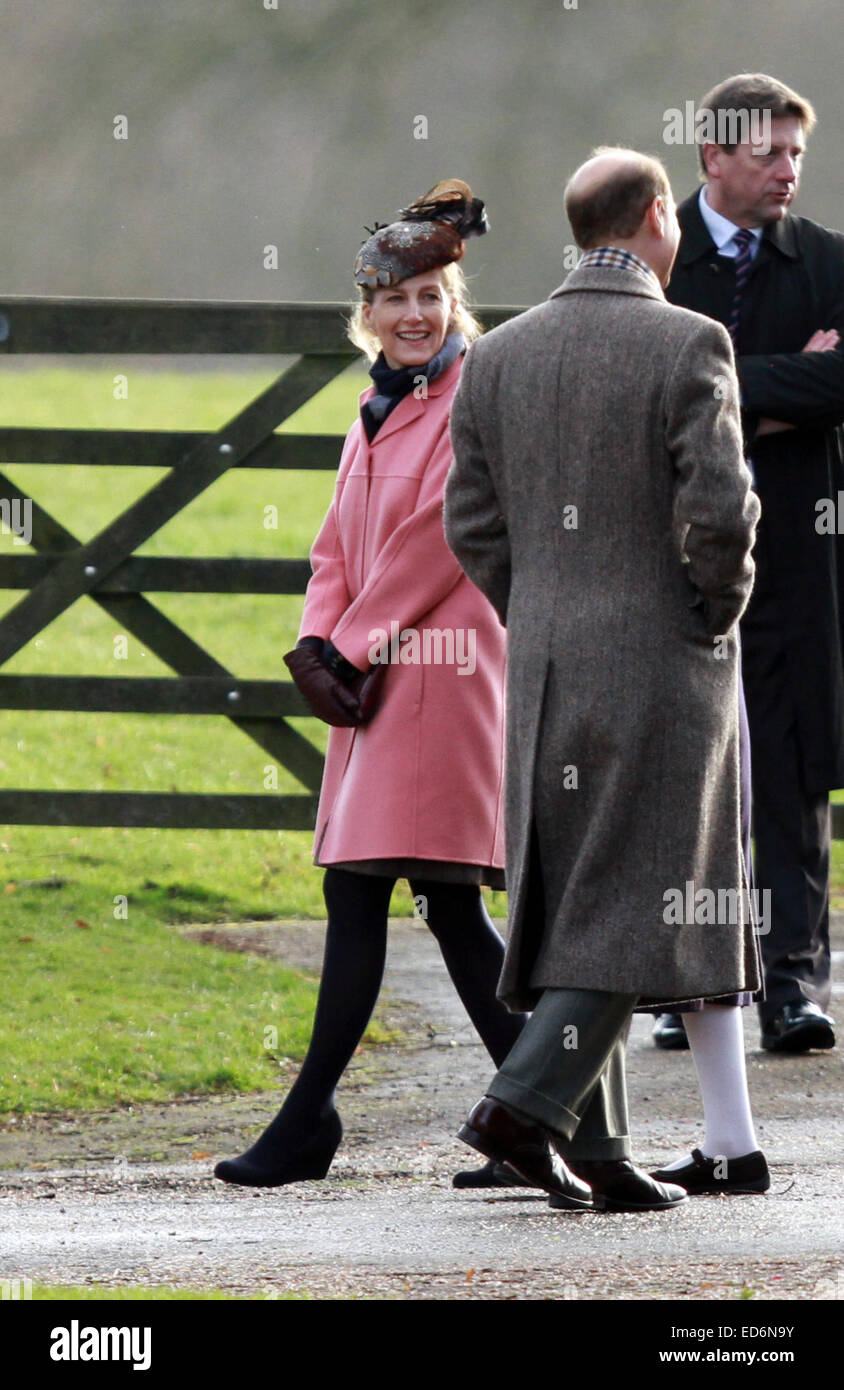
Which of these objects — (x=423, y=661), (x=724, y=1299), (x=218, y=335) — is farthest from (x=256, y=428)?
(x=724, y=1299)

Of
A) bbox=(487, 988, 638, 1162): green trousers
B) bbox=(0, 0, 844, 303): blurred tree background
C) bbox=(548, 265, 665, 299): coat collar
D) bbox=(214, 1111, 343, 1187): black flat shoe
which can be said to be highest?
bbox=(0, 0, 844, 303): blurred tree background

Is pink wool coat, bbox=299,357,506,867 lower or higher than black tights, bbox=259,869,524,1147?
higher

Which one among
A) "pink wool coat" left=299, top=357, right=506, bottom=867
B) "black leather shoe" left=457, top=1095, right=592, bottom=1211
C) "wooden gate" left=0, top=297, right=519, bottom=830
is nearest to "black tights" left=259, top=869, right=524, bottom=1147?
"pink wool coat" left=299, top=357, right=506, bottom=867

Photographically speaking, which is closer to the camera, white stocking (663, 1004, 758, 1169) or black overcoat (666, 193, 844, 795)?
white stocking (663, 1004, 758, 1169)

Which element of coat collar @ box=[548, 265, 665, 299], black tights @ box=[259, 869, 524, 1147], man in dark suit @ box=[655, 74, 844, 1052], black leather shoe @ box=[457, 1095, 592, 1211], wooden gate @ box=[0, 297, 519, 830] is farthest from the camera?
wooden gate @ box=[0, 297, 519, 830]

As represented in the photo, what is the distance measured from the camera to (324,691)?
4203 mm

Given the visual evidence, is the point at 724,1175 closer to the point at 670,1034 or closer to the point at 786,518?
the point at 670,1034

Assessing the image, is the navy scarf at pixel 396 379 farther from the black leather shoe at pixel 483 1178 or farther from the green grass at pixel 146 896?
the green grass at pixel 146 896

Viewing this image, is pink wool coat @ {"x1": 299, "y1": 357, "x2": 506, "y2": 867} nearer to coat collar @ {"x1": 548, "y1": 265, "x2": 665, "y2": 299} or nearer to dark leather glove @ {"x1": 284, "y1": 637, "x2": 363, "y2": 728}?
dark leather glove @ {"x1": 284, "y1": 637, "x2": 363, "y2": 728}

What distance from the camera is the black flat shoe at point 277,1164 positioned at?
409cm

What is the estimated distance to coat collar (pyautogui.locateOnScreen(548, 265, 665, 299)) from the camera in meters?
3.71

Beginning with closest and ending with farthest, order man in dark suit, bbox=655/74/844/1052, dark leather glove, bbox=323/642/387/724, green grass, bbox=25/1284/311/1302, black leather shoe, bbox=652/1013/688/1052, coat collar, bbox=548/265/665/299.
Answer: green grass, bbox=25/1284/311/1302
coat collar, bbox=548/265/665/299
dark leather glove, bbox=323/642/387/724
man in dark suit, bbox=655/74/844/1052
black leather shoe, bbox=652/1013/688/1052

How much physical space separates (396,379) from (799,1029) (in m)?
2.07

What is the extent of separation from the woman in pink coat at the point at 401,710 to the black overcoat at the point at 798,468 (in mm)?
1204
